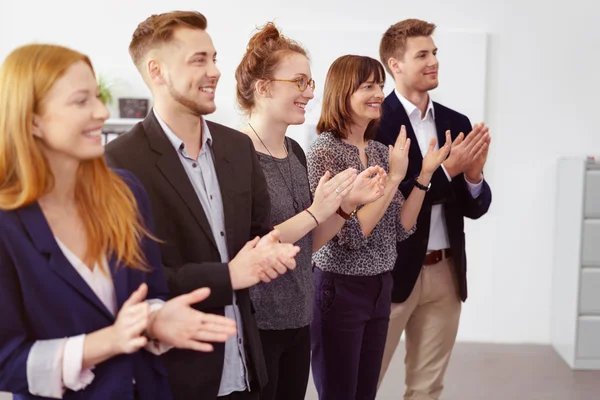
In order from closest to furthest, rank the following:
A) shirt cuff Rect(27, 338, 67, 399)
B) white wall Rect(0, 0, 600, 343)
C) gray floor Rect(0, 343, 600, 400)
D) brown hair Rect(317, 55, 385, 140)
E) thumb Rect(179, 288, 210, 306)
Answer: shirt cuff Rect(27, 338, 67, 399) < thumb Rect(179, 288, 210, 306) < brown hair Rect(317, 55, 385, 140) < gray floor Rect(0, 343, 600, 400) < white wall Rect(0, 0, 600, 343)

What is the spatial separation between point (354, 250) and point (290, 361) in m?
0.50

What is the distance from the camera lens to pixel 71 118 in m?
1.34

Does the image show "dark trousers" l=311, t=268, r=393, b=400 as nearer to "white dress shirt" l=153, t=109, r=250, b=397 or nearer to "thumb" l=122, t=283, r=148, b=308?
"white dress shirt" l=153, t=109, r=250, b=397

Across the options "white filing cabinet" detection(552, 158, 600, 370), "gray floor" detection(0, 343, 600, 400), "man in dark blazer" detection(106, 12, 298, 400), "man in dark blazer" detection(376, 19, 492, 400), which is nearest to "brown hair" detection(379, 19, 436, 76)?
"man in dark blazer" detection(376, 19, 492, 400)

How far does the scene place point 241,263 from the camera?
1634mm

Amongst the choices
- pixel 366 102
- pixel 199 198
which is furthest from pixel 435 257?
pixel 199 198

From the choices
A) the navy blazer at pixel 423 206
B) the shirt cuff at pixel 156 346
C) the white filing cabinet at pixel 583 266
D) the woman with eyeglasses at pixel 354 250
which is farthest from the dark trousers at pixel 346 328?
the white filing cabinet at pixel 583 266

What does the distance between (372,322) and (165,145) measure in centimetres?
122

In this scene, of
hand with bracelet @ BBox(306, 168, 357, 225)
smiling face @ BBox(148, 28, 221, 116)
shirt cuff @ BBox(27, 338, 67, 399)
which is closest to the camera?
shirt cuff @ BBox(27, 338, 67, 399)

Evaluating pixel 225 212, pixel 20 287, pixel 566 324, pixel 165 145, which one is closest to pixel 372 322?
pixel 225 212

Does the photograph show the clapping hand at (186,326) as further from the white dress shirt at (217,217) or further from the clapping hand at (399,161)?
the clapping hand at (399,161)

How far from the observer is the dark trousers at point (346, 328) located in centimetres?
249

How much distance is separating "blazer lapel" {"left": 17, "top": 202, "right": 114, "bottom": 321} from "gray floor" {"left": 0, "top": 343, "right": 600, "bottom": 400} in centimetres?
267

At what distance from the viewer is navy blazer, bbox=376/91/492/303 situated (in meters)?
2.89
